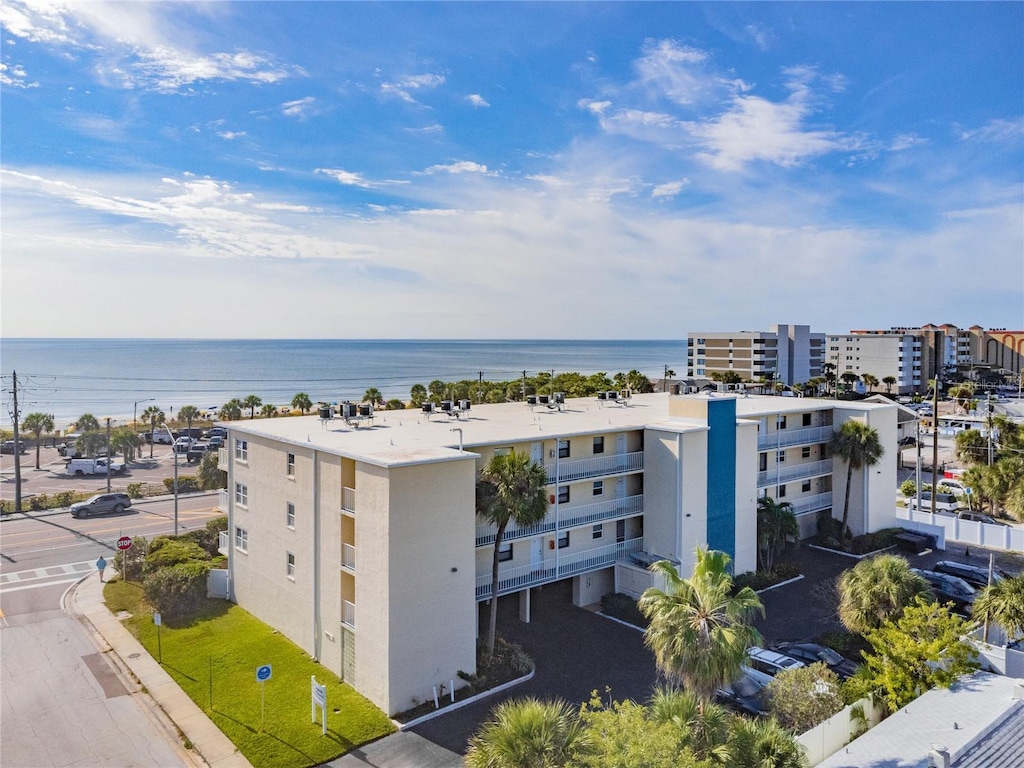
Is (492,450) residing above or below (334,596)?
above

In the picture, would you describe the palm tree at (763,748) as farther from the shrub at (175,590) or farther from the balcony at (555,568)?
the shrub at (175,590)

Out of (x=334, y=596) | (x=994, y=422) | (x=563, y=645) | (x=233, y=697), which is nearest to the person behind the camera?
(x=233, y=697)

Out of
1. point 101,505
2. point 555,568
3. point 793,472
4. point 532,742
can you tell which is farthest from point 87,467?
point 532,742

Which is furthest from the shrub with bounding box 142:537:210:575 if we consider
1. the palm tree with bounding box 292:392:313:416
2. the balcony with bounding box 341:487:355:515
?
the palm tree with bounding box 292:392:313:416

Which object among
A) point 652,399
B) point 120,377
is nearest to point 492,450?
point 652,399

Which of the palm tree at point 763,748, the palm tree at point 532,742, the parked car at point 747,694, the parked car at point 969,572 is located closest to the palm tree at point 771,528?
the parked car at point 969,572

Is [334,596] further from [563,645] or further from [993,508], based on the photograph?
[993,508]

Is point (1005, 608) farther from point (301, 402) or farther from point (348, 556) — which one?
point (301, 402)
